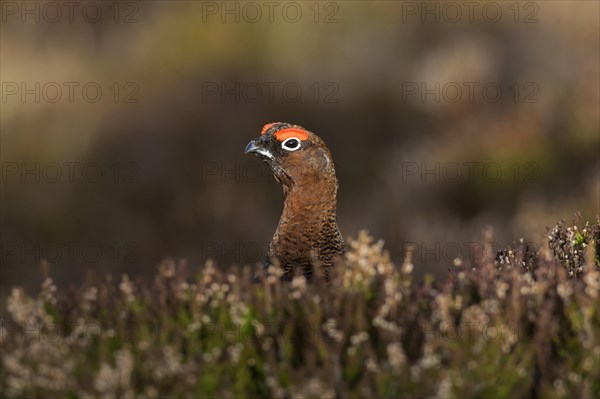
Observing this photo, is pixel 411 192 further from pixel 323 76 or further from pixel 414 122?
pixel 323 76

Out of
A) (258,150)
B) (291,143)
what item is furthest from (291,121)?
(291,143)

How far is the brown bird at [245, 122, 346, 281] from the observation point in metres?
5.20

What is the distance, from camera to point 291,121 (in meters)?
13.9

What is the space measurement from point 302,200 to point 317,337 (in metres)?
1.85

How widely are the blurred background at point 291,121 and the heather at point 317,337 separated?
614 centimetres

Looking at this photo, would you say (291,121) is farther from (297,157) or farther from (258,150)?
(297,157)

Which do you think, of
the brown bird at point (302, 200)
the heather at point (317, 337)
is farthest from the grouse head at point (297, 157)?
the heather at point (317, 337)

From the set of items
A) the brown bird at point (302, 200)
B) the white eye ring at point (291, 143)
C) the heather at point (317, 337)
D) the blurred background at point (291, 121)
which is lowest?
the heather at point (317, 337)

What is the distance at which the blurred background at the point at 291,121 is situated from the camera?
39.3 ft

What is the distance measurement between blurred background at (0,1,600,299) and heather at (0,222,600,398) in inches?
242

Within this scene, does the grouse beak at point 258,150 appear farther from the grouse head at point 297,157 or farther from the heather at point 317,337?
the heather at point 317,337

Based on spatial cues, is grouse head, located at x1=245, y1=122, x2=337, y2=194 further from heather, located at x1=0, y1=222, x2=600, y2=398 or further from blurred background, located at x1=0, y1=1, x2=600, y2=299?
blurred background, located at x1=0, y1=1, x2=600, y2=299

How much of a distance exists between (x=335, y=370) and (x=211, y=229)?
9.82 m

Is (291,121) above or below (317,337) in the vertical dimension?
above
